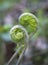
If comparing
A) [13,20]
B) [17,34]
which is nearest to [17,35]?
[17,34]

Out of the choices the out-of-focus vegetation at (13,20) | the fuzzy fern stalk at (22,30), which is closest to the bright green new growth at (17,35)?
the fuzzy fern stalk at (22,30)

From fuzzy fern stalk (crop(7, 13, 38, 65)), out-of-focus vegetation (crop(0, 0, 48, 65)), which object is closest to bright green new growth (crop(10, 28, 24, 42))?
fuzzy fern stalk (crop(7, 13, 38, 65))

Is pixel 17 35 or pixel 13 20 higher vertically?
pixel 13 20

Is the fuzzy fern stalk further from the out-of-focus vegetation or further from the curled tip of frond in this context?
the out-of-focus vegetation

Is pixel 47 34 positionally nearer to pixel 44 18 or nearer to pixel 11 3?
pixel 44 18

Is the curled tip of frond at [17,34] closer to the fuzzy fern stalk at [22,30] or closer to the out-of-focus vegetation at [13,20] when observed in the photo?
the fuzzy fern stalk at [22,30]

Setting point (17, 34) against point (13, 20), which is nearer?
point (17, 34)

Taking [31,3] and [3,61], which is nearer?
[3,61]

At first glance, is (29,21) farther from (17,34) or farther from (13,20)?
(13,20)

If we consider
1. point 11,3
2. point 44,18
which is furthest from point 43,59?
point 11,3
